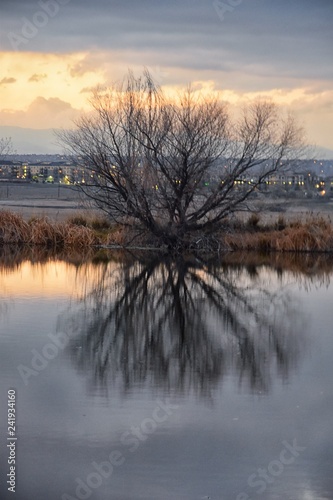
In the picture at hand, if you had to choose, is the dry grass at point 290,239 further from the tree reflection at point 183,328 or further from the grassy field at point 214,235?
the tree reflection at point 183,328

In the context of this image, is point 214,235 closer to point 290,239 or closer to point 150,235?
point 150,235

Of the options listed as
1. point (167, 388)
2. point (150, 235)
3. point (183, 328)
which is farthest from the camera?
point (150, 235)

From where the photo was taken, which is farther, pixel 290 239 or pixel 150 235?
pixel 290 239

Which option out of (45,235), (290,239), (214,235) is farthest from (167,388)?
(45,235)

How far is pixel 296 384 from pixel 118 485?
4194mm

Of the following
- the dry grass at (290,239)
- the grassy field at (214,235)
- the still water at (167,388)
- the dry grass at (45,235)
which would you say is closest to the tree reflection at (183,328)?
the still water at (167,388)

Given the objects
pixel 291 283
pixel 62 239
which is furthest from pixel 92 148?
pixel 291 283

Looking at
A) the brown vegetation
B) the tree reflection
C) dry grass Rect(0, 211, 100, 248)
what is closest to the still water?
the tree reflection

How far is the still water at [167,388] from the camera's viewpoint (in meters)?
8.34

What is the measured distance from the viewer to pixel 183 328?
15.5m

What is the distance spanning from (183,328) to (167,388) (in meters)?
4.20

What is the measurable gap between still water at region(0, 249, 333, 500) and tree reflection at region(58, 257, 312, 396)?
40 mm

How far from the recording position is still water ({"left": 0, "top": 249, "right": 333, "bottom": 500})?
8.34 meters

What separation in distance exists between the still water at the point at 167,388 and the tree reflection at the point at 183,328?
1.6 inches
